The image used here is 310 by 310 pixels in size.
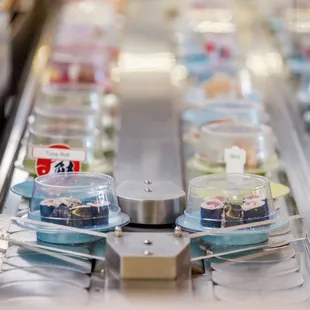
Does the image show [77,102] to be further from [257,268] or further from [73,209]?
[257,268]

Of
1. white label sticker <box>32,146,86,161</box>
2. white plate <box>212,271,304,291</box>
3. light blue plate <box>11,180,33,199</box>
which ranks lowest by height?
white plate <box>212,271,304,291</box>

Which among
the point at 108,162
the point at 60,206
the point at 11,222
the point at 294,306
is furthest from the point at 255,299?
the point at 108,162

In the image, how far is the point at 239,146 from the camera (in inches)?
120

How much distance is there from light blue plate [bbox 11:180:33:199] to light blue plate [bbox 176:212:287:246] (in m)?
0.53

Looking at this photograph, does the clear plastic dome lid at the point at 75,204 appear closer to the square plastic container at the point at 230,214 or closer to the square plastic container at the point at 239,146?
the square plastic container at the point at 230,214

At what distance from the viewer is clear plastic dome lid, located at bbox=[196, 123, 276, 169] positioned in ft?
9.97

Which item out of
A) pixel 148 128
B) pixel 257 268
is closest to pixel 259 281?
pixel 257 268

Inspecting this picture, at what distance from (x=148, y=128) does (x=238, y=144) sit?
723 mm

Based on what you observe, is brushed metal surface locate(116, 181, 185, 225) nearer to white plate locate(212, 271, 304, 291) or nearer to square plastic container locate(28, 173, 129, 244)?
square plastic container locate(28, 173, 129, 244)

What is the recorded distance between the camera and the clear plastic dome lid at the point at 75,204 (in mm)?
2344

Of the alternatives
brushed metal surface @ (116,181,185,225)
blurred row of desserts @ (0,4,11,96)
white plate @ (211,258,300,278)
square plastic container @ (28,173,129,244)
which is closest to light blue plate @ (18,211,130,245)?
square plastic container @ (28,173,129,244)

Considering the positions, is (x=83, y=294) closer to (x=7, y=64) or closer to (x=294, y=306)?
(x=294, y=306)

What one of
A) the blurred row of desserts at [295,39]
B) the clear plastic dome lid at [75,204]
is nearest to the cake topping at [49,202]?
the clear plastic dome lid at [75,204]

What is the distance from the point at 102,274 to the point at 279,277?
0.42 meters
